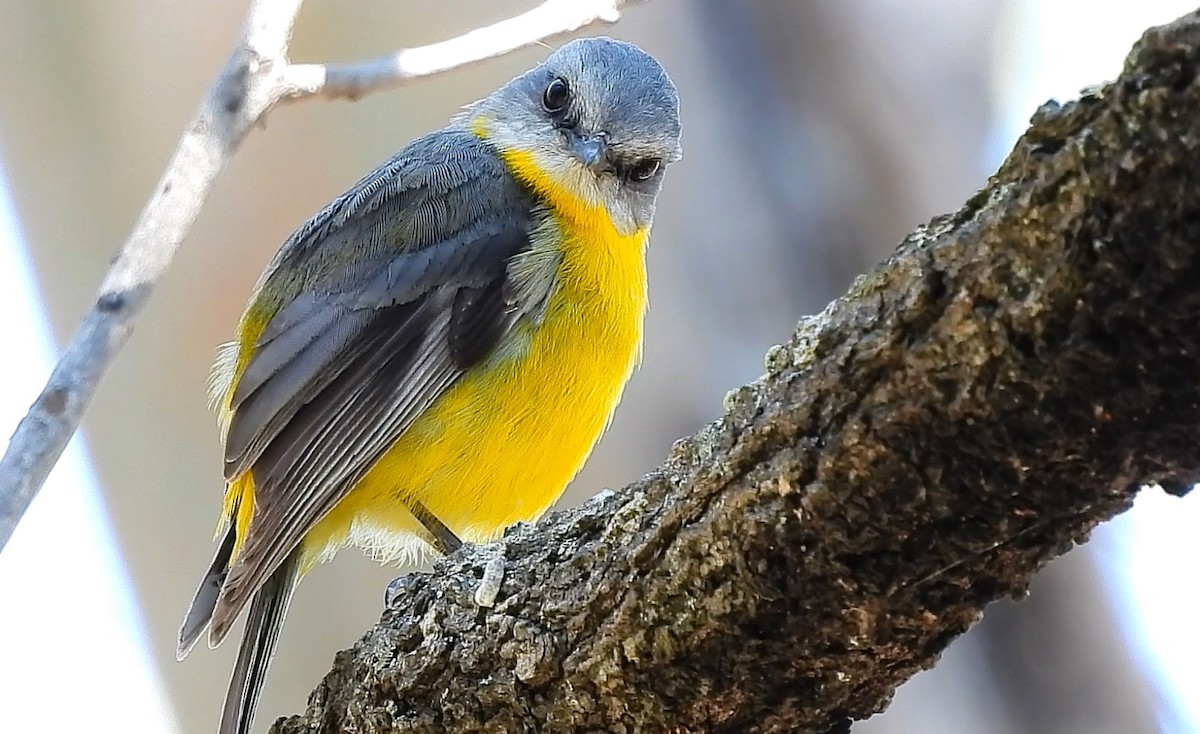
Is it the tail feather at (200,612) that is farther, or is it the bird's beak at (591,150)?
the bird's beak at (591,150)

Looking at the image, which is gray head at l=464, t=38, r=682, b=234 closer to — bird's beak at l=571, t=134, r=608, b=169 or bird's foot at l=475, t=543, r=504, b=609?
bird's beak at l=571, t=134, r=608, b=169

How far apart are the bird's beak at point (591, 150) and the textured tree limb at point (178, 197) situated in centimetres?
43

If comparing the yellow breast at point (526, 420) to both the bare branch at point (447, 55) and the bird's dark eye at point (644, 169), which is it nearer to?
the bird's dark eye at point (644, 169)

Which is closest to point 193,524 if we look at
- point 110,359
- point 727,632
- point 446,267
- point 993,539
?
point 446,267

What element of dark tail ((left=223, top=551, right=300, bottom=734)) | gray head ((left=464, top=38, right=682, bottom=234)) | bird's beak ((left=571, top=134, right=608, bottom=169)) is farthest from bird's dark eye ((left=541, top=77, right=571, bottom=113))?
dark tail ((left=223, top=551, right=300, bottom=734))

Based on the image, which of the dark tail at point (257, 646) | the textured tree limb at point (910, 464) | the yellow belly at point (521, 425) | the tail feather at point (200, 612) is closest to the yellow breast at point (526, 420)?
the yellow belly at point (521, 425)

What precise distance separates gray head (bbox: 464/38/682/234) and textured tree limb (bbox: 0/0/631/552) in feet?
1.50

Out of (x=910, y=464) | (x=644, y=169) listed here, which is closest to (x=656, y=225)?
(x=644, y=169)

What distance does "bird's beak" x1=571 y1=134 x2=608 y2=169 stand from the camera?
2645 mm

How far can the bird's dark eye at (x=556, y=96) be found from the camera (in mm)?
2809

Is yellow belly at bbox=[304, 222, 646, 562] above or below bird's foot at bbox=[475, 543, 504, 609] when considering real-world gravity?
above

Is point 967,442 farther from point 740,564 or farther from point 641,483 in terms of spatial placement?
point 641,483

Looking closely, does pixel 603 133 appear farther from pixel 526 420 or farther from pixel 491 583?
pixel 491 583

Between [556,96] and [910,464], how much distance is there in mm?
1976
